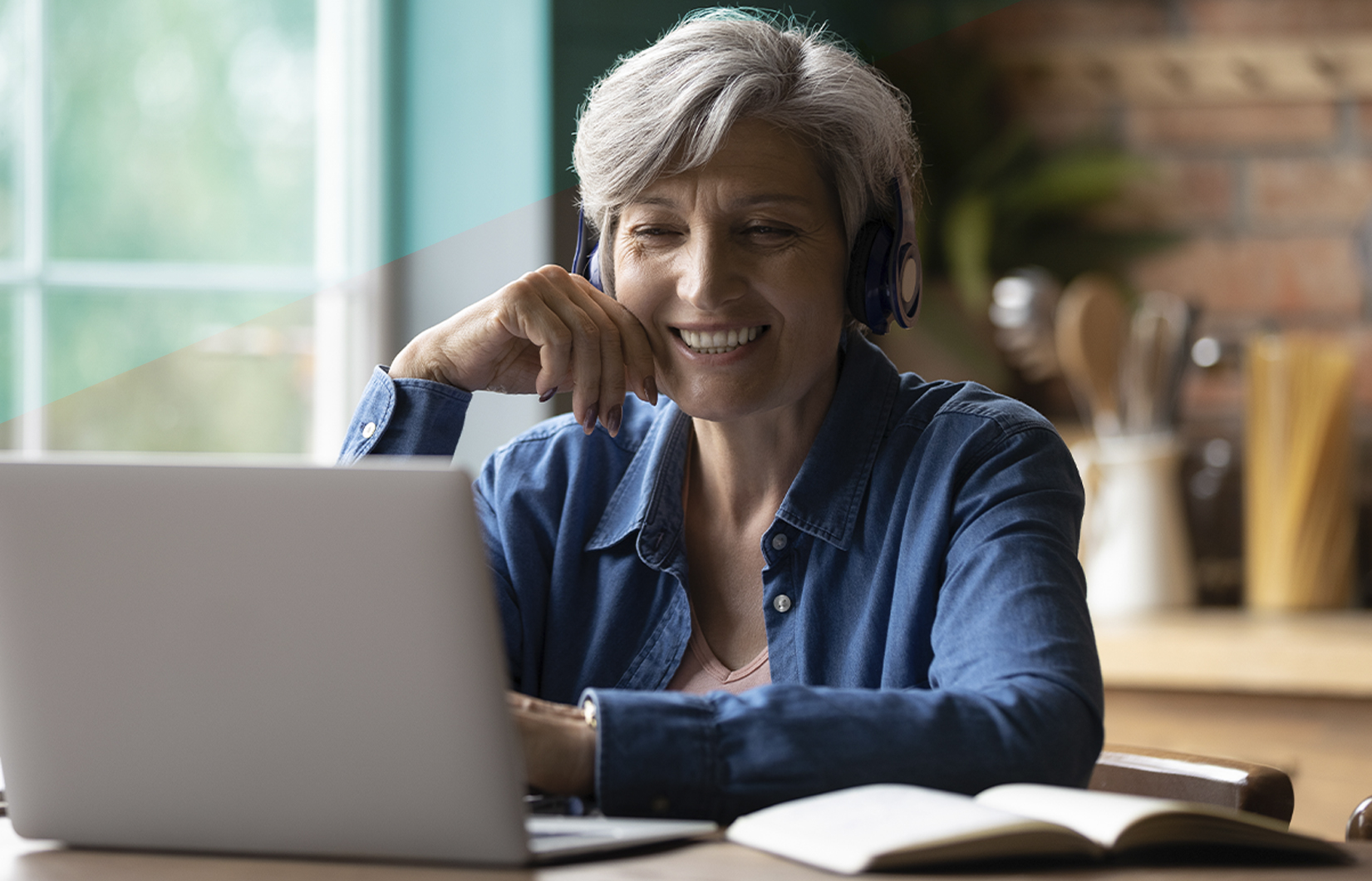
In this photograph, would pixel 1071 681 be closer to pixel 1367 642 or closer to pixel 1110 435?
pixel 1367 642

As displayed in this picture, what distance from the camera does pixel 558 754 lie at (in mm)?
→ 791

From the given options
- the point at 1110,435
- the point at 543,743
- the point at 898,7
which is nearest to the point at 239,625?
the point at 543,743

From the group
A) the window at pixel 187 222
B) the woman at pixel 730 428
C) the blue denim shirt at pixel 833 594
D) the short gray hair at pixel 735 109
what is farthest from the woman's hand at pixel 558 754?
the window at pixel 187 222

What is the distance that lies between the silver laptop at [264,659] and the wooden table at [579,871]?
11 millimetres

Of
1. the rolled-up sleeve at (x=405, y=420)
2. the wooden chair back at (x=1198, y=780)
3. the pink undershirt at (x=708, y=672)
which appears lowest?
the wooden chair back at (x=1198, y=780)

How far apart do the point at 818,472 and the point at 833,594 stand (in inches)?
4.0

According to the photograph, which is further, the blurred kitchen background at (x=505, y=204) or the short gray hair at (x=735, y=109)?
the blurred kitchen background at (x=505, y=204)

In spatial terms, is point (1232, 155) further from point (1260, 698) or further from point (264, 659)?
point (264, 659)

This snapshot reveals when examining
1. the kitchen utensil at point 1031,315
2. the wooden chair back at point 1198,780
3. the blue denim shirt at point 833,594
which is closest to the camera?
the blue denim shirt at point 833,594

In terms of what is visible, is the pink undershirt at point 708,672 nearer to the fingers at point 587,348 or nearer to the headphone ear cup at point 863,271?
the fingers at point 587,348

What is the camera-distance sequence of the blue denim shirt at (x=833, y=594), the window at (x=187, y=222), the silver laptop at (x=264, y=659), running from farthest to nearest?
the window at (x=187, y=222) → the blue denim shirt at (x=833, y=594) → the silver laptop at (x=264, y=659)

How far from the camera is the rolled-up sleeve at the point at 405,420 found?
3.96 ft

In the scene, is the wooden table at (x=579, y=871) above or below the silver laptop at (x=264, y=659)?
below

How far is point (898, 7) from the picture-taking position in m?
2.54
